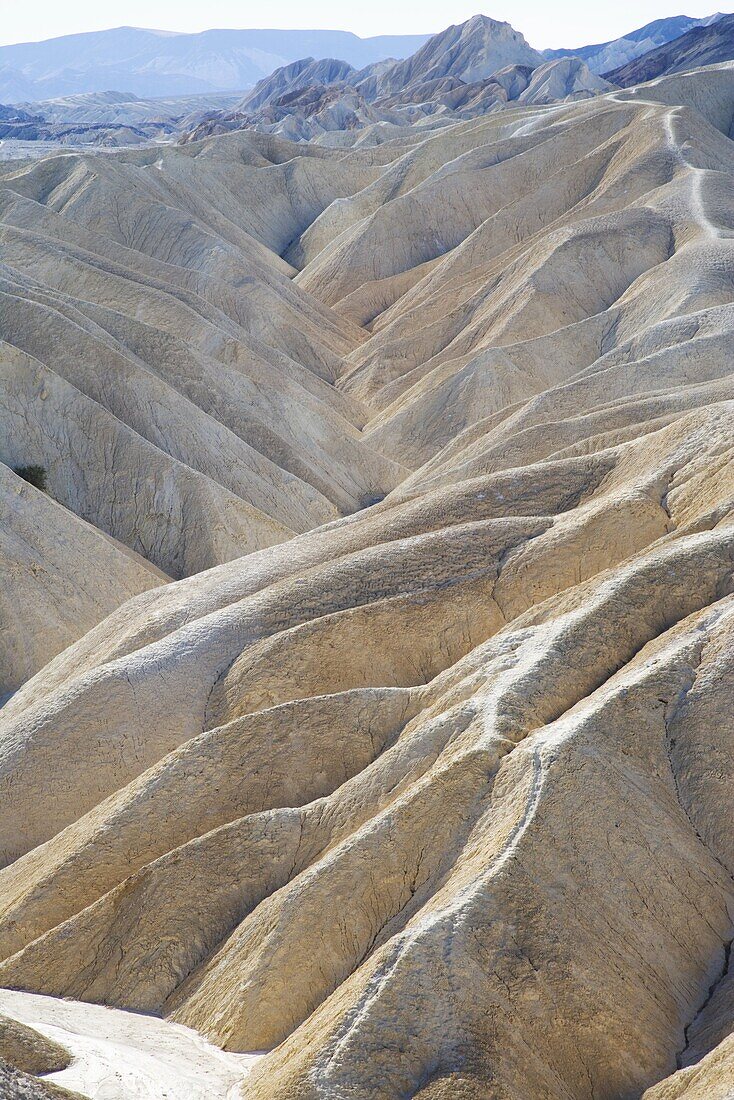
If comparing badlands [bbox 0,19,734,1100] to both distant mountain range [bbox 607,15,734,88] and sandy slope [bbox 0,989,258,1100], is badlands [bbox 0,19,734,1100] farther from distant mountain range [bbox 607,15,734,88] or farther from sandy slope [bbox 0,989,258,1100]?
distant mountain range [bbox 607,15,734,88]

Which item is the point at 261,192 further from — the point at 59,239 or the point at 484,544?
the point at 484,544

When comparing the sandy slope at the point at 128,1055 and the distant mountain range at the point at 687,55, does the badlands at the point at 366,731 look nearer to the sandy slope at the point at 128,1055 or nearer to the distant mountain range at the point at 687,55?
the sandy slope at the point at 128,1055

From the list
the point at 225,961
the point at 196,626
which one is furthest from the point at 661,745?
the point at 196,626

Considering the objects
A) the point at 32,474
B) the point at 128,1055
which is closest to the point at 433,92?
the point at 32,474

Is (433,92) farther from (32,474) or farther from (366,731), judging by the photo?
(366,731)

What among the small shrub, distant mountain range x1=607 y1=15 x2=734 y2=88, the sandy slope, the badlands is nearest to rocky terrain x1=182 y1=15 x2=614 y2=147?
distant mountain range x1=607 y1=15 x2=734 y2=88

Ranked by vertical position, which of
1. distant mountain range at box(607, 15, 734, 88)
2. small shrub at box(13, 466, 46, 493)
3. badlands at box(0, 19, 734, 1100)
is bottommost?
distant mountain range at box(607, 15, 734, 88)

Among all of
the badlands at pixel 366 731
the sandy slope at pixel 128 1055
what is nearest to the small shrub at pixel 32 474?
the badlands at pixel 366 731
